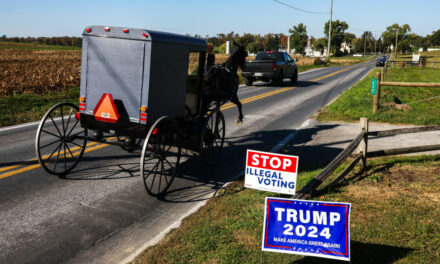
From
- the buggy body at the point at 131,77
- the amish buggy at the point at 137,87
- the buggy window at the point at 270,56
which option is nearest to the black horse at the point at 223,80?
the amish buggy at the point at 137,87

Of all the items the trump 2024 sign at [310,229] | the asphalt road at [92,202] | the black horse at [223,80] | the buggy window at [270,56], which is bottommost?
the asphalt road at [92,202]

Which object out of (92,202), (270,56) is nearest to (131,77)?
(92,202)

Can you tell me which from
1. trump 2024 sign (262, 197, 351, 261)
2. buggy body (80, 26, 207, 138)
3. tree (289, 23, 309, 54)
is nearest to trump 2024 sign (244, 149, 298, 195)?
trump 2024 sign (262, 197, 351, 261)

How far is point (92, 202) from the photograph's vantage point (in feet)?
19.6

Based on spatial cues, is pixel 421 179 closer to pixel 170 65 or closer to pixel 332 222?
pixel 332 222

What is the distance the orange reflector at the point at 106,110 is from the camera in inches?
241

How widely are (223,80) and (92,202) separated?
4.02 metres

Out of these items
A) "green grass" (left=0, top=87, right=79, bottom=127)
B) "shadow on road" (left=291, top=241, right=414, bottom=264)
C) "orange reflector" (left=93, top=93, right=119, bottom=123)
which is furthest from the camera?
"green grass" (left=0, top=87, right=79, bottom=127)

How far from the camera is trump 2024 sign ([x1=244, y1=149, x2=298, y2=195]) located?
15.8 feet

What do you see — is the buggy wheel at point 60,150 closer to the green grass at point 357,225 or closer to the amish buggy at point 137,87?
the amish buggy at point 137,87

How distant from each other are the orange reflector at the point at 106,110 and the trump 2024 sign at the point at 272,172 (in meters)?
2.41

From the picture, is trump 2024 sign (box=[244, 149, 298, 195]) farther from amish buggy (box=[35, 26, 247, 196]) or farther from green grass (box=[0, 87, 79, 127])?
green grass (box=[0, 87, 79, 127])

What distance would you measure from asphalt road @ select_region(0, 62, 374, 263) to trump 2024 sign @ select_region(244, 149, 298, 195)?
4.44 feet

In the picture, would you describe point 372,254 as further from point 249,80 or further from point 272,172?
point 249,80
